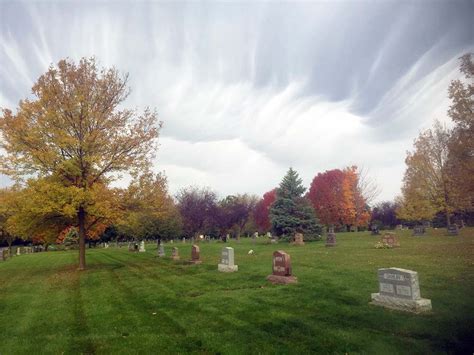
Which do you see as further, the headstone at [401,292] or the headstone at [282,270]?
the headstone at [282,270]

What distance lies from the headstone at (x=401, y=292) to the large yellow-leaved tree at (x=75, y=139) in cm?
1460

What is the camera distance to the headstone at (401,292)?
8484 mm

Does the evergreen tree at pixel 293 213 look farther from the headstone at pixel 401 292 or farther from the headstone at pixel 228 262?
the headstone at pixel 401 292

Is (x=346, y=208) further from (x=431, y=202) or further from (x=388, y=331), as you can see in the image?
(x=388, y=331)

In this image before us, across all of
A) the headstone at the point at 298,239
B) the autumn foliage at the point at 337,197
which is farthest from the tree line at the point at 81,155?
the autumn foliage at the point at 337,197

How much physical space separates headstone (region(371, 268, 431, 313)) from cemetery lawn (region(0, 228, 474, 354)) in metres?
0.31

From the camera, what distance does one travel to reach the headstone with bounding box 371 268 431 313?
848cm

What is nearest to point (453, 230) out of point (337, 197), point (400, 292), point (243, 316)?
point (337, 197)

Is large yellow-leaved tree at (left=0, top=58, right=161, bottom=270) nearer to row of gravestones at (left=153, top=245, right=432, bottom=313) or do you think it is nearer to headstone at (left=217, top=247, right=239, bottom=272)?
headstone at (left=217, top=247, right=239, bottom=272)

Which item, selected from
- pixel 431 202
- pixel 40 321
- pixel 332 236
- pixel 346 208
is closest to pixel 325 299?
pixel 40 321

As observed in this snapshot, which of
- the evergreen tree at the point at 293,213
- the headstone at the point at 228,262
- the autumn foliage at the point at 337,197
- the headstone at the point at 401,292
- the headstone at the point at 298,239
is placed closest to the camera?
the headstone at the point at 401,292

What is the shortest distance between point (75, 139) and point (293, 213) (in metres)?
23.9

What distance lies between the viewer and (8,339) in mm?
8117

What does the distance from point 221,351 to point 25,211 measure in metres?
15.5
